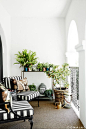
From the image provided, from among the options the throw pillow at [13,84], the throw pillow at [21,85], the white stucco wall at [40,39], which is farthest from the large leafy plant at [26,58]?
the throw pillow at [13,84]

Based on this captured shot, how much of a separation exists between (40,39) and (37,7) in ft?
4.01

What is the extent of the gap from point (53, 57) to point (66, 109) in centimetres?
204

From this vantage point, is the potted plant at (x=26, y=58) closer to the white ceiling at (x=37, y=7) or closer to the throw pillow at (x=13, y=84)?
the throw pillow at (x=13, y=84)

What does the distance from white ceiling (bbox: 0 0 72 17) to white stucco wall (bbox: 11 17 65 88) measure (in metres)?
0.31

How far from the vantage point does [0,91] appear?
85.3 inches

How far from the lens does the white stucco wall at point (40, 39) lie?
5133mm

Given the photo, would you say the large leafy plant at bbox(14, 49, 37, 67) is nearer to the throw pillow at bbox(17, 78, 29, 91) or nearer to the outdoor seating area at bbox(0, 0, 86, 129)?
the outdoor seating area at bbox(0, 0, 86, 129)

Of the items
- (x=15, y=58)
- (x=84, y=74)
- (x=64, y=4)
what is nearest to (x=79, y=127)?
(x=84, y=74)

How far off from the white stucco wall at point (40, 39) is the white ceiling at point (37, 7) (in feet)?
1.02

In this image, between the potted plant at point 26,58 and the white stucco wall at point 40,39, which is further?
the white stucco wall at point 40,39

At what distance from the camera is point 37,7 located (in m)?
4.26

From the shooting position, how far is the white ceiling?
12.9 feet

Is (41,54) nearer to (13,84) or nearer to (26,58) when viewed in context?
(26,58)

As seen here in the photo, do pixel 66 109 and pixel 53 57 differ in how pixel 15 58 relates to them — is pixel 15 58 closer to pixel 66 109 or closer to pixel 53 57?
pixel 53 57
